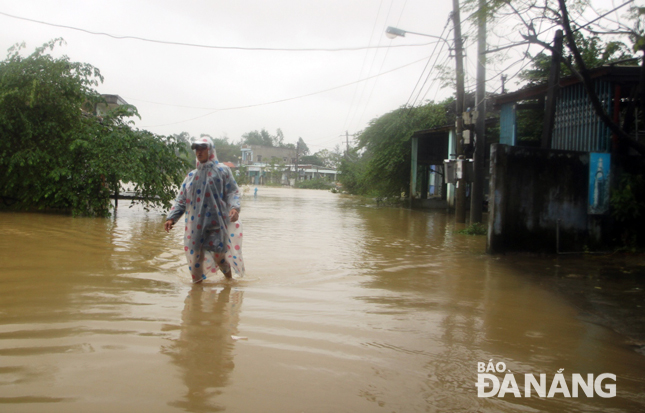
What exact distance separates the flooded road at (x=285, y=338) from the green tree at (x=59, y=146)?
5734mm

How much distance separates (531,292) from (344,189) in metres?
43.5

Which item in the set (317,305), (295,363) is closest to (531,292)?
(317,305)

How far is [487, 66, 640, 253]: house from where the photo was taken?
29.3 feet

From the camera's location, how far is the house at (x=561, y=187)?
8.94 metres

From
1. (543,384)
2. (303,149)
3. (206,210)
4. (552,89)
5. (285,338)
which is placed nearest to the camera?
(543,384)

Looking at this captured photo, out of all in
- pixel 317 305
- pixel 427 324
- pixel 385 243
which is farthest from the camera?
pixel 385 243

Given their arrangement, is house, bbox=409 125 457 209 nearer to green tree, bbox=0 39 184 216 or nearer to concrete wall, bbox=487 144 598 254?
green tree, bbox=0 39 184 216

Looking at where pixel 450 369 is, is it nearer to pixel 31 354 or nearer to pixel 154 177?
pixel 31 354

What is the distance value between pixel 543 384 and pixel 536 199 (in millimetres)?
6471

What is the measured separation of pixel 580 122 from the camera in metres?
10.1

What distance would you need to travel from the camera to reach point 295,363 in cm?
335

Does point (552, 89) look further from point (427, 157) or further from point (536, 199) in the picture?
point (427, 157)

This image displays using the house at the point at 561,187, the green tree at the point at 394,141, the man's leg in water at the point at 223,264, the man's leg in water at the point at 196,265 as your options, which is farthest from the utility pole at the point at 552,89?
the green tree at the point at 394,141

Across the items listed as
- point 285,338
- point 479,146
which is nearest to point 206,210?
point 285,338
